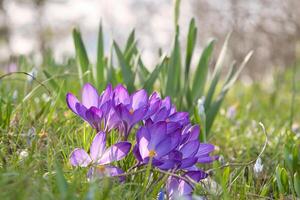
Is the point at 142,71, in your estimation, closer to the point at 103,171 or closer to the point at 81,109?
the point at 81,109

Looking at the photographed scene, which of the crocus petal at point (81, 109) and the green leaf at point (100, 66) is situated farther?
the green leaf at point (100, 66)

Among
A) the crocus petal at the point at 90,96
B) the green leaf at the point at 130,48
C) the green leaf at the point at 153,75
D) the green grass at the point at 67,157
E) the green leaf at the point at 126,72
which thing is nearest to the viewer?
the green grass at the point at 67,157

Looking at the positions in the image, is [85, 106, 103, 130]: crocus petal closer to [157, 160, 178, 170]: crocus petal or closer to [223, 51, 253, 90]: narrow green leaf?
[157, 160, 178, 170]: crocus petal

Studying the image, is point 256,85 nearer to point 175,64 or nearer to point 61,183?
point 175,64

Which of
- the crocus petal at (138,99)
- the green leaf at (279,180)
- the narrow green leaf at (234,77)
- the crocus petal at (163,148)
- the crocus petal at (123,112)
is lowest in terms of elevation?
the green leaf at (279,180)

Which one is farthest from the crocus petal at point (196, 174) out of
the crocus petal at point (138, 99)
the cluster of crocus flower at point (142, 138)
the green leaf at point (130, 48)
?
the green leaf at point (130, 48)

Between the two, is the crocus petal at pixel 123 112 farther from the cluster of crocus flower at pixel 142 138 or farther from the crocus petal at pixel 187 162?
the crocus petal at pixel 187 162

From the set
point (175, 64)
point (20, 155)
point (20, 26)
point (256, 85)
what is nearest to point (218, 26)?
point (256, 85)
